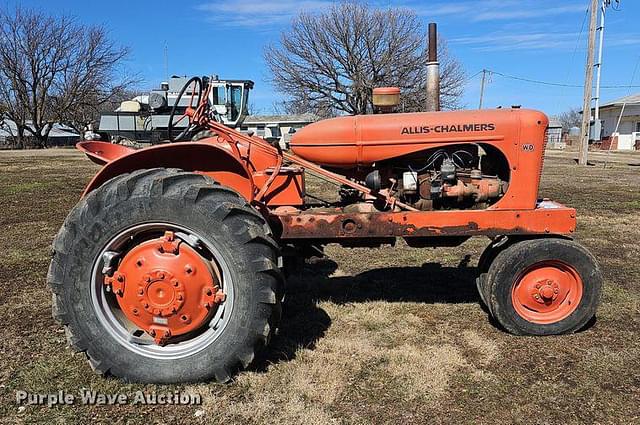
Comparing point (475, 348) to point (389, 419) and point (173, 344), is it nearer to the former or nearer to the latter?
point (389, 419)

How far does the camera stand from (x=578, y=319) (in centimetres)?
370

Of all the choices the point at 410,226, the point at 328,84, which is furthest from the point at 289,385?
the point at 328,84

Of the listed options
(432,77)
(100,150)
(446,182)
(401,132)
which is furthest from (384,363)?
(100,150)

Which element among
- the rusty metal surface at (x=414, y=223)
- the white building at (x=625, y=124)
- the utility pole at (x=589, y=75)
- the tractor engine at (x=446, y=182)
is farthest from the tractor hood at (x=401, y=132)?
the white building at (x=625, y=124)

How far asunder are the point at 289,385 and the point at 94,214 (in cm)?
149

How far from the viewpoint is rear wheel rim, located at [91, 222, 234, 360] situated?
10.0 ft

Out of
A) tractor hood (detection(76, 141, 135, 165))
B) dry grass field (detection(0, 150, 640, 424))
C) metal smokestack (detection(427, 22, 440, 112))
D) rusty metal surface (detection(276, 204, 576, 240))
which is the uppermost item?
metal smokestack (detection(427, 22, 440, 112))

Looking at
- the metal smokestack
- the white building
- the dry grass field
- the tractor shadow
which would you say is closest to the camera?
the dry grass field

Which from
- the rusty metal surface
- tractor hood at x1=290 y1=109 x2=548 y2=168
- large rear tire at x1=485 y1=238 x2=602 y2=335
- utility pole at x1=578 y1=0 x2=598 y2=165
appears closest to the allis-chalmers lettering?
tractor hood at x1=290 y1=109 x2=548 y2=168

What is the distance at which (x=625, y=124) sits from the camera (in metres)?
41.7

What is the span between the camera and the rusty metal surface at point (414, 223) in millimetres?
3594

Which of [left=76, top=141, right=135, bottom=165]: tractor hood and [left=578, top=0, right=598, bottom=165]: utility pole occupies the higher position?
[left=578, top=0, right=598, bottom=165]: utility pole

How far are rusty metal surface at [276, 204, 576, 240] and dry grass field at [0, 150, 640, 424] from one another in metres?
0.76

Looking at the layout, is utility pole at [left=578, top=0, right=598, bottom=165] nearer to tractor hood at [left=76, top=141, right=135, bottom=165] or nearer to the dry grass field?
the dry grass field
